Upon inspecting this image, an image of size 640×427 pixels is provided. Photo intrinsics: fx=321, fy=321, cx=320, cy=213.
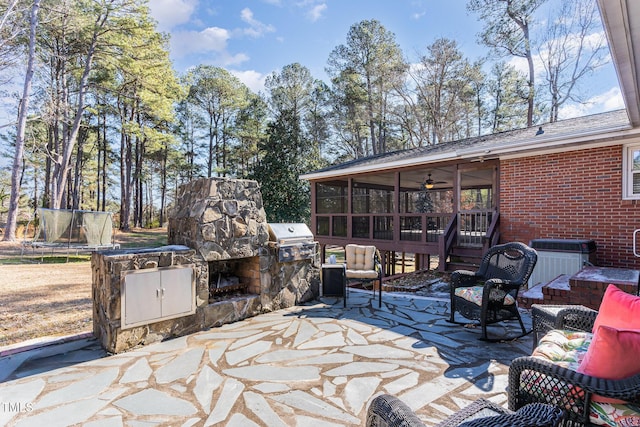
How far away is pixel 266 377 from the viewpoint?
280 centimetres

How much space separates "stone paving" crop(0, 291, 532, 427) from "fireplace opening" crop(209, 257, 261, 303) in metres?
0.60

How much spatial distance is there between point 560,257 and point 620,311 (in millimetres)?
4204

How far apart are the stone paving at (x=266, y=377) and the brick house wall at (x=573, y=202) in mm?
3208

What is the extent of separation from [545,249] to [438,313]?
2.47 meters

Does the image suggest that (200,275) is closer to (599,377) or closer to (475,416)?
(475,416)

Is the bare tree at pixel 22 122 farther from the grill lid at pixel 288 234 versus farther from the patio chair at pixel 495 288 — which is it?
the patio chair at pixel 495 288

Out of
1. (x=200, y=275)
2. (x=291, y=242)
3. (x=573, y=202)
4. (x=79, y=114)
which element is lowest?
(x=200, y=275)

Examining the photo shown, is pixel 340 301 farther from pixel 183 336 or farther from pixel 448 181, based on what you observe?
pixel 448 181

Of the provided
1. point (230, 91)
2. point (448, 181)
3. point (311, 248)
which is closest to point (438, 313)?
point (311, 248)

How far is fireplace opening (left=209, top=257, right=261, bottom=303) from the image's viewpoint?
4.52m

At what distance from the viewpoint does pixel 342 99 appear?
19.8 metres

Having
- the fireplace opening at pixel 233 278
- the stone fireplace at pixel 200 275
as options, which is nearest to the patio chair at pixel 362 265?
the stone fireplace at pixel 200 275

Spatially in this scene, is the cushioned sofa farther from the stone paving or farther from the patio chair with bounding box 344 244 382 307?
the patio chair with bounding box 344 244 382 307

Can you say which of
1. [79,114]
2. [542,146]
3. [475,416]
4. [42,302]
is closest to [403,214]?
[542,146]
